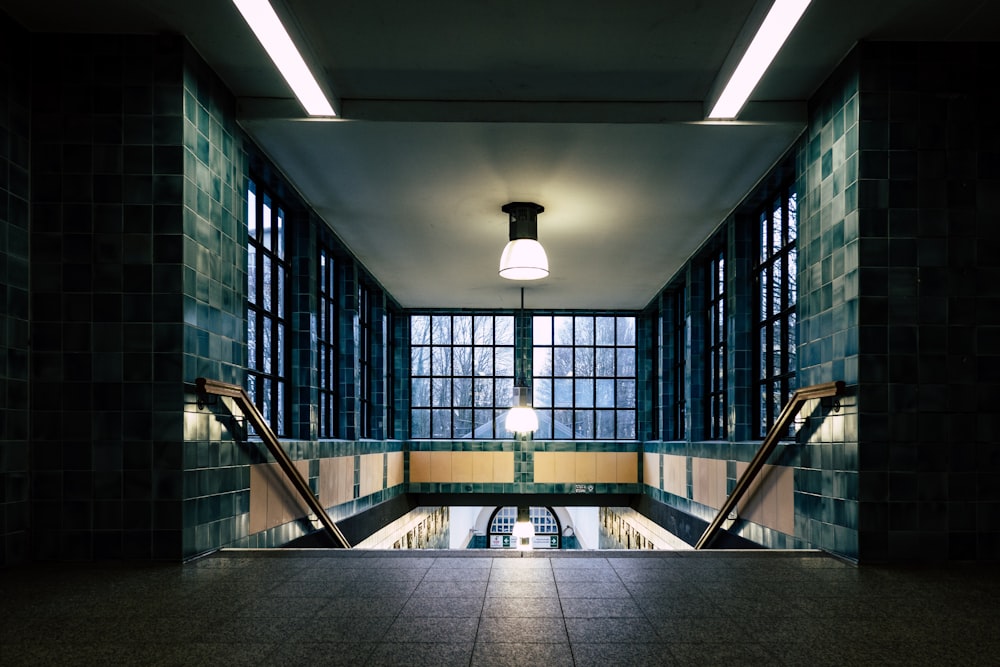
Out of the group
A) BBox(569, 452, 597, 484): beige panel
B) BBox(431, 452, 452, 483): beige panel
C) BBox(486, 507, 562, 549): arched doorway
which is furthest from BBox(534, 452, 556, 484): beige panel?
BBox(486, 507, 562, 549): arched doorway

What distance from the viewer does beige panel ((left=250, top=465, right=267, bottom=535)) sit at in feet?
18.7

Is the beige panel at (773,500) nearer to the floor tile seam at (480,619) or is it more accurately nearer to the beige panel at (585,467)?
the floor tile seam at (480,619)

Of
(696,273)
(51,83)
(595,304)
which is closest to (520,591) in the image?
(51,83)

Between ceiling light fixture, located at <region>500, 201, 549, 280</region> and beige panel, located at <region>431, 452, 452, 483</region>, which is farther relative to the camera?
beige panel, located at <region>431, 452, 452, 483</region>

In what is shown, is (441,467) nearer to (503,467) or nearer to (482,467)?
(482,467)

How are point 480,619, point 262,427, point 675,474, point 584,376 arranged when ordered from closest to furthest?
point 480,619
point 262,427
point 675,474
point 584,376

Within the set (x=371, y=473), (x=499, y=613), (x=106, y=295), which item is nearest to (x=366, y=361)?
(x=371, y=473)

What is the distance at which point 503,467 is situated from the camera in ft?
44.8

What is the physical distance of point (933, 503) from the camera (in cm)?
473

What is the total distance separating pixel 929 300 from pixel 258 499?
468 cm

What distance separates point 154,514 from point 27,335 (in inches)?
50.2

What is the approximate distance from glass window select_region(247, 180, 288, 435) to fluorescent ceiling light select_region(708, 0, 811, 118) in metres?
3.82

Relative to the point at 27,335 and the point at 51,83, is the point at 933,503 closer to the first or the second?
the point at 27,335

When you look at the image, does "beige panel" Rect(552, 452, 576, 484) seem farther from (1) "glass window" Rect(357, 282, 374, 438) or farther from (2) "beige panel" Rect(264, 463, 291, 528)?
(2) "beige panel" Rect(264, 463, 291, 528)
